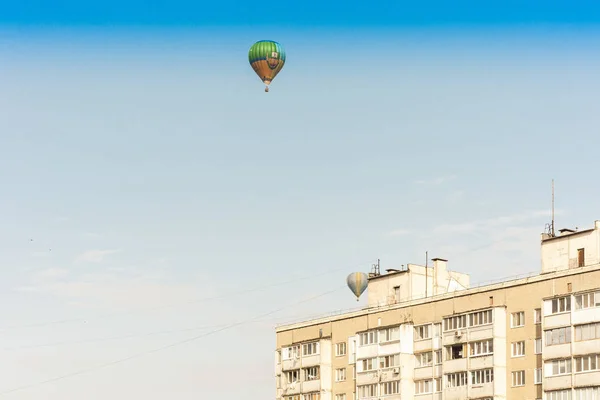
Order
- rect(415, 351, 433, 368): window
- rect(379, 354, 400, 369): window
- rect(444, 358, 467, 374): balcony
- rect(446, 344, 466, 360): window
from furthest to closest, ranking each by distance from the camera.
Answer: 1. rect(379, 354, 400, 369): window
2. rect(415, 351, 433, 368): window
3. rect(446, 344, 466, 360): window
4. rect(444, 358, 467, 374): balcony

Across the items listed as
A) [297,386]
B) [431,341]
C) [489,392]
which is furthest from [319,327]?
[489,392]

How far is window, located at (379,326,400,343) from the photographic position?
5758 inches

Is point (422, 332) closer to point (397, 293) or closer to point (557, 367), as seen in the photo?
point (397, 293)

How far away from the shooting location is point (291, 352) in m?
159

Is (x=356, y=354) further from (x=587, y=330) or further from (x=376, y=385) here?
(x=587, y=330)

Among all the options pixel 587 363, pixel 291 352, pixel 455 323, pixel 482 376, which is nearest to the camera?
pixel 587 363

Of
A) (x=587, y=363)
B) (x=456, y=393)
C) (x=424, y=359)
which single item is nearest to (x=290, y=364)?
(x=424, y=359)

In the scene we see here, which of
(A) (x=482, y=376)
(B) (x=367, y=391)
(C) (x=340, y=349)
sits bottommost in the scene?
(B) (x=367, y=391)

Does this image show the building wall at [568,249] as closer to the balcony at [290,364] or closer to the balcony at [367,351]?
the balcony at [367,351]

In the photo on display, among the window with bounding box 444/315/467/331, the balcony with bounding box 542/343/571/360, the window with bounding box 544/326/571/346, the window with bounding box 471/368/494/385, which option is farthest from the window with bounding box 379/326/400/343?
the window with bounding box 544/326/571/346

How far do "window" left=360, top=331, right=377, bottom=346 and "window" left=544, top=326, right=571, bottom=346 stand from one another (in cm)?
2377

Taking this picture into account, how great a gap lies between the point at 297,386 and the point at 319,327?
270 inches

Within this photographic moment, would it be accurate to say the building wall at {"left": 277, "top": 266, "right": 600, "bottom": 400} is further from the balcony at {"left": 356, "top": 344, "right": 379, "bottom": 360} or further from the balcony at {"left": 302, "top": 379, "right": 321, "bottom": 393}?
the balcony at {"left": 302, "top": 379, "right": 321, "bottom": 393}

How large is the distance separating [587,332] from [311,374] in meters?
37.6
